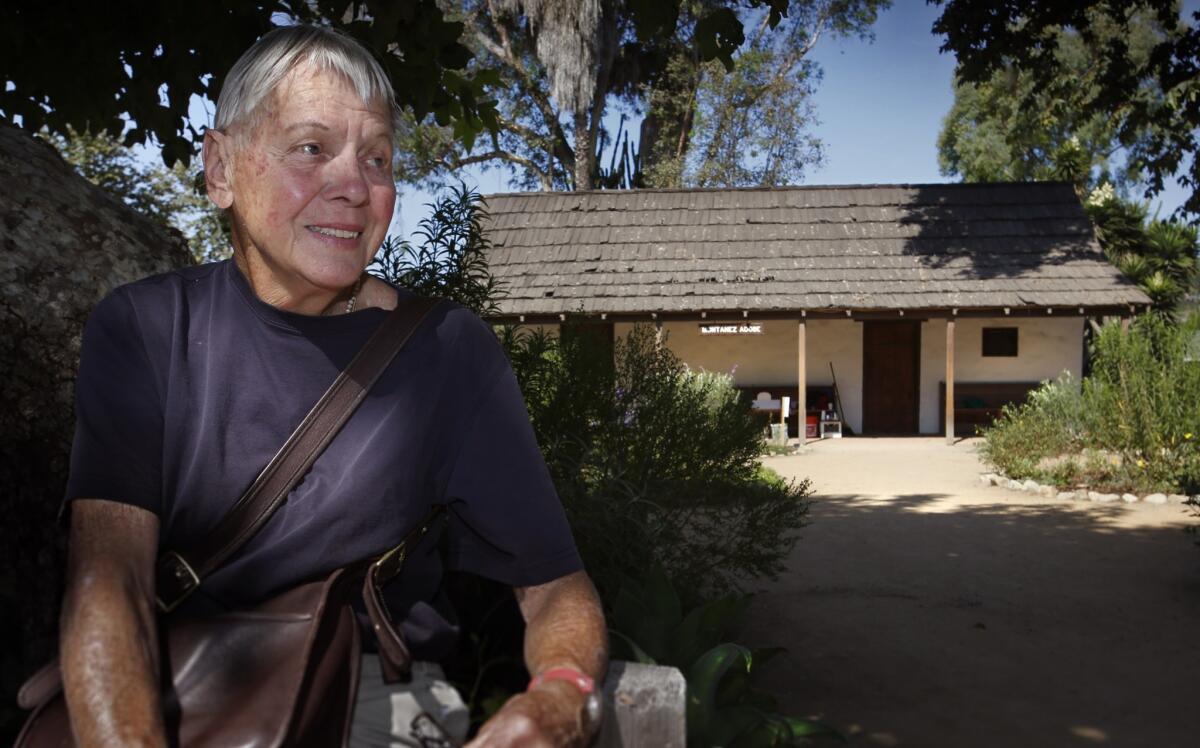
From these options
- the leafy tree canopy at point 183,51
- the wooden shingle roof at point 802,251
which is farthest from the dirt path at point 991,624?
the wooden shingle roof at point 802,251

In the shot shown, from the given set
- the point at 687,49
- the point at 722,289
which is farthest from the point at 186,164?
the point at 687,49

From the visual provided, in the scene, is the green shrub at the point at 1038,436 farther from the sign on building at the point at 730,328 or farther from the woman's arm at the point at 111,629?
the woman's arm at the point at 111,629

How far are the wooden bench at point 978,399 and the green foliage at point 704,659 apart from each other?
1619cm

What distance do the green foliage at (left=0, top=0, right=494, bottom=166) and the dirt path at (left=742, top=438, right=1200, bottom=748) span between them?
3424 mm

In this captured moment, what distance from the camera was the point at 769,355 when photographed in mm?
20406

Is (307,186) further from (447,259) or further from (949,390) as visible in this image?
(949,390)

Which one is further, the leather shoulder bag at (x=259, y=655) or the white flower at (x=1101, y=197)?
the white flower at (x=1101, y=197)

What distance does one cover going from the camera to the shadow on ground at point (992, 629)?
4730 millimetres

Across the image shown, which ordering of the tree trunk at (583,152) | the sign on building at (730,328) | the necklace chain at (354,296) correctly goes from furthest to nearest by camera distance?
the tree trunk at (583,152) < the sign on building at (730,328) < the necklace chain at (354,296)

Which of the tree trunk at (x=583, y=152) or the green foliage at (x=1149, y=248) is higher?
the tree trunk at (x=583, y=152)

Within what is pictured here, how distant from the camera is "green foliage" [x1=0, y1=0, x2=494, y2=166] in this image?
445cm

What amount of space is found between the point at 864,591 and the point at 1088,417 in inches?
259

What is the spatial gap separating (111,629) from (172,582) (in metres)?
0.15

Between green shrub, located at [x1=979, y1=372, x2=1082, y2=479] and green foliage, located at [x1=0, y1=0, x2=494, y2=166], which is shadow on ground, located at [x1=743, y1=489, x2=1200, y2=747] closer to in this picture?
green shrub, located at [x1=979, y1=372, x2=1082, y2=479]
